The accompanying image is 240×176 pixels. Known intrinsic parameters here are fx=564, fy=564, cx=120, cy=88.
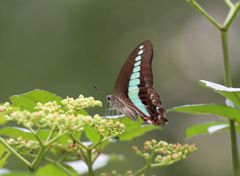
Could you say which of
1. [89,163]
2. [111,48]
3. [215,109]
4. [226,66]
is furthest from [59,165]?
[111,48]

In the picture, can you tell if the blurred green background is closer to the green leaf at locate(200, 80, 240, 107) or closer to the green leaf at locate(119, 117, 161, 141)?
the green leaf at locate(119, 117, 161, 141)

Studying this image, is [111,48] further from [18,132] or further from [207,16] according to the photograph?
[18,132]

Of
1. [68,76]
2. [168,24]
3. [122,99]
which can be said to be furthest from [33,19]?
[122,99]

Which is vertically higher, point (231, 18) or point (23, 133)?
point (231, 18)

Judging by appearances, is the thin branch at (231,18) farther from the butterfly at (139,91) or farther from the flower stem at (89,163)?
the flower stem at (89,163)

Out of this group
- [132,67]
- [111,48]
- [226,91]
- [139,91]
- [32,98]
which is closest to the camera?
[226,91]

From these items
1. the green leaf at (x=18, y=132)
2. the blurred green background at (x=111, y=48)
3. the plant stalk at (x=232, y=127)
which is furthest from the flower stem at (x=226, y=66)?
the blurred green background at (x=111, y=48)

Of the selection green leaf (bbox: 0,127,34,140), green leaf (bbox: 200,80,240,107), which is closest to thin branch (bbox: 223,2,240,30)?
green leaf (bbox: 200,80,240,107)
